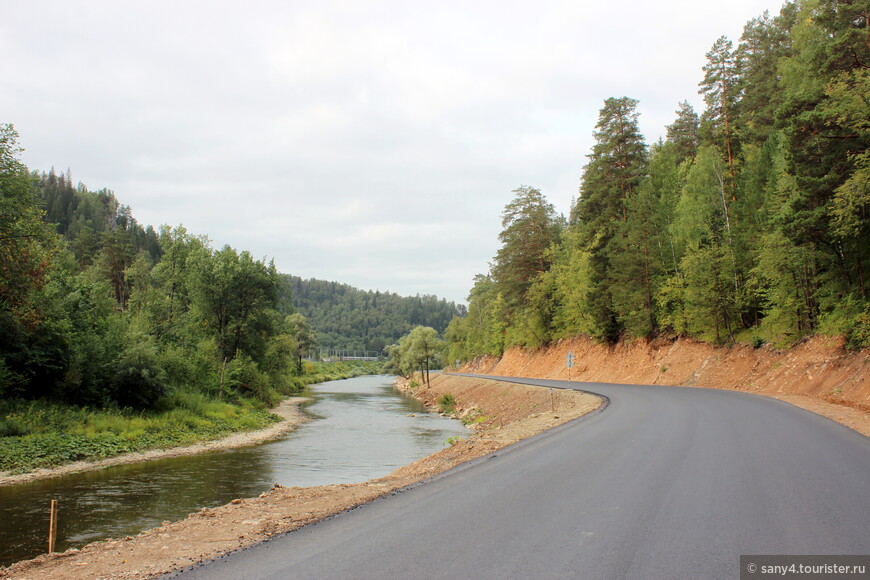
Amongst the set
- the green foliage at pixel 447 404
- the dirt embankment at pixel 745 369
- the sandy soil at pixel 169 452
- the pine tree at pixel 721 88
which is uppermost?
the pine tree at pixel 721 88

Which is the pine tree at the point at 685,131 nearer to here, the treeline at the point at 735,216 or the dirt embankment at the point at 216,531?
the treeline at the point at 735,216

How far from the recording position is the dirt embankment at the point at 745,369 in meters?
20.9

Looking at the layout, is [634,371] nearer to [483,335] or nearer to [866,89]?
[866,89]

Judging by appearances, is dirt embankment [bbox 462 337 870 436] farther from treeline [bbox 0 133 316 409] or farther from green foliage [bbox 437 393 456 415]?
treeline [bbox 0 133 316 409]

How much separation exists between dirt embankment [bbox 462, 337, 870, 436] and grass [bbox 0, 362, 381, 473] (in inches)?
991

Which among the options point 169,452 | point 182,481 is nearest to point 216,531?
point 182,481

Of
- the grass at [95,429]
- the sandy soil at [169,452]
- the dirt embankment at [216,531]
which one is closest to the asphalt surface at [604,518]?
the dirt embankment at [216,531]

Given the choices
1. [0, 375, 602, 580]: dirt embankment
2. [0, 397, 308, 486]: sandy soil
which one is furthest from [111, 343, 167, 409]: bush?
[0, 375, 602, 580]: dirt embankment

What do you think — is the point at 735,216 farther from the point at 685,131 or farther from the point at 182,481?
the point at 182,481

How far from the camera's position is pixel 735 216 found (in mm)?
34688

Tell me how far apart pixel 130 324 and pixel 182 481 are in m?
20.8

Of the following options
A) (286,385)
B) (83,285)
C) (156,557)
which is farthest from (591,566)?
(286,385)

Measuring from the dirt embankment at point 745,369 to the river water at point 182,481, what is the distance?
Result: 52.6 ft

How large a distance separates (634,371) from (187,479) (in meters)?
35.5
